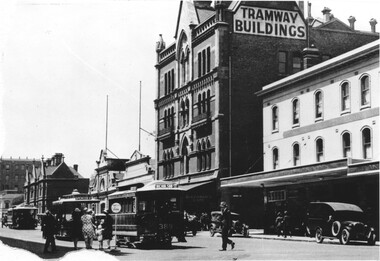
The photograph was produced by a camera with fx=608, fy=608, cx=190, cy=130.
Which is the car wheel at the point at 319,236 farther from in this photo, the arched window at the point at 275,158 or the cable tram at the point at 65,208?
the arched window at the point at 275,158

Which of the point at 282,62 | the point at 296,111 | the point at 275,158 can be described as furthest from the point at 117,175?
the point at 296,111

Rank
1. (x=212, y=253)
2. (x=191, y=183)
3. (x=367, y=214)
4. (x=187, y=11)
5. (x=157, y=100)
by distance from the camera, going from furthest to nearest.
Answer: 1. (x=157, y=100)
2. (x=187, y=11)
3. (x=191, y=183)
4. (x=367, y=214)
5. (x=212, y=253)

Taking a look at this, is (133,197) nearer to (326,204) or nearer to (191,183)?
(326,204)

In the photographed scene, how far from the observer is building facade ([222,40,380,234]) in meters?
30.3

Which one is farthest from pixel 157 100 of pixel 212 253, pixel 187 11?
pixel 212 253

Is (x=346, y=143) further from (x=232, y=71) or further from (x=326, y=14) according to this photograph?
(x=326, y=14)

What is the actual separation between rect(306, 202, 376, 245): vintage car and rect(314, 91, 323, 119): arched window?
8.93 metres

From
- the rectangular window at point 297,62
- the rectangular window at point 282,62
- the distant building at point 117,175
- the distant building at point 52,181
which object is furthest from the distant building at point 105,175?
the rectangular window at point 297,62

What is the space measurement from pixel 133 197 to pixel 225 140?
839 inches

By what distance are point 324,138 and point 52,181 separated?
8277 cm

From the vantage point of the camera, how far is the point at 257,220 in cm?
4425

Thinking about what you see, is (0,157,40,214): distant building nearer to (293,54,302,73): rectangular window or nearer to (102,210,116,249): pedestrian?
(293,54,302,73): rectangular window

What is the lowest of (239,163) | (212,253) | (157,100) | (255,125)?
(212,253)

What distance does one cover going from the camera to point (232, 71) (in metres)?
46.0
